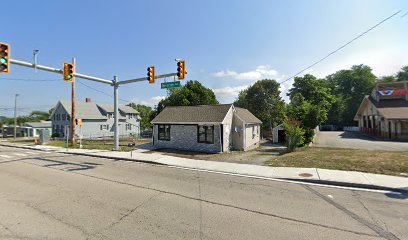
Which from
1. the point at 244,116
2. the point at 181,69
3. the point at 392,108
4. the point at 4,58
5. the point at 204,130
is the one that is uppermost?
the point at 181,69

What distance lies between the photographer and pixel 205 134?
67.3ft

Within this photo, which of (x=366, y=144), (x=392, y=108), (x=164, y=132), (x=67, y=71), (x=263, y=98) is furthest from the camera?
(x=263, y=98)

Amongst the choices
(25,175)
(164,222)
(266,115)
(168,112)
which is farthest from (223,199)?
(266,115)

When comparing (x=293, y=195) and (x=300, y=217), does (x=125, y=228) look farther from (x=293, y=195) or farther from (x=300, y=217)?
(x=293, y=195)

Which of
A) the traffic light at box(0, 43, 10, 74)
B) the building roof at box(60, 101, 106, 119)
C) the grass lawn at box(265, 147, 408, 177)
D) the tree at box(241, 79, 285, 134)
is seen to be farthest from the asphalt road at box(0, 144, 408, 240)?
the tree at box(241, 79, 285, 134)

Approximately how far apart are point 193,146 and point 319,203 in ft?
48.3

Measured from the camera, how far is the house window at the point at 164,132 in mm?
22672


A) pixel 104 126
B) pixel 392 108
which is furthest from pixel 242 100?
pixel 104 126

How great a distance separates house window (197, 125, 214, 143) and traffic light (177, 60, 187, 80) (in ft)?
23.0

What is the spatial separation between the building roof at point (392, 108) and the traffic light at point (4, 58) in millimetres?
39002

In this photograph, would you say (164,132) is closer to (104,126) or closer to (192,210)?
(192,210)

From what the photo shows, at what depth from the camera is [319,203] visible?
6.89m

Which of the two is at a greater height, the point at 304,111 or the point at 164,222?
the point at 304,111

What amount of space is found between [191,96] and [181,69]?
984 inches
